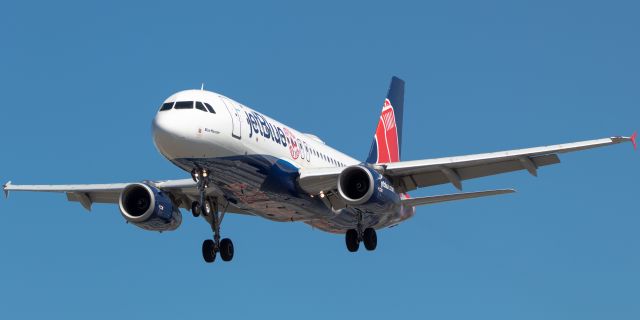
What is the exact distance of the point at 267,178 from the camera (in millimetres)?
39219

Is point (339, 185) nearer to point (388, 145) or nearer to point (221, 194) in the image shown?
point (221, 194)

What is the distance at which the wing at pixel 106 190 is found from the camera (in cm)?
4300

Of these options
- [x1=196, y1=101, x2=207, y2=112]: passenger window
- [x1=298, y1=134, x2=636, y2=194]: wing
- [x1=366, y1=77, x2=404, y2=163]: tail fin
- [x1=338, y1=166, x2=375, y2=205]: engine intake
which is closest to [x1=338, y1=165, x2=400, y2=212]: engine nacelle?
[x1=338, y1=166, x2=375, y2=205]: engine intake

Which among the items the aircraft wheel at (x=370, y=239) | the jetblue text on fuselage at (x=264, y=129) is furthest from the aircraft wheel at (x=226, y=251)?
the aircraft wheel at (x=370, y=239)

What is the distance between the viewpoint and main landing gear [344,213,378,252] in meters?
44.4

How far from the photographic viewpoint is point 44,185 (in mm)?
45938

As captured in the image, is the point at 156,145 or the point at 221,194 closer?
the point at 156,145

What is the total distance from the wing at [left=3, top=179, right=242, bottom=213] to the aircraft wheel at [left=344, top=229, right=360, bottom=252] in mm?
4219

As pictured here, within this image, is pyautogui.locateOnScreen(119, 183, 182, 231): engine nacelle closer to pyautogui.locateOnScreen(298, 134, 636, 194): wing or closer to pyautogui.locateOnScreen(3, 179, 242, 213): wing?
pyautogui.locateOnScreen(3, 179, 242, 213): wing

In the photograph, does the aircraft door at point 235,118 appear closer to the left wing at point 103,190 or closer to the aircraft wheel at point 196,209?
the aircraft wheel at point 196,209

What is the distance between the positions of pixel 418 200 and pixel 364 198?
5027 millimetres

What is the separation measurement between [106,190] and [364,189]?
10716 millimetres

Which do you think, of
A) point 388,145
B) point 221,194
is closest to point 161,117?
point 221,194

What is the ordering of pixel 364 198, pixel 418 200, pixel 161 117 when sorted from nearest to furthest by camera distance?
pixel 161 117, pixel 364 198, pixel 418 200
